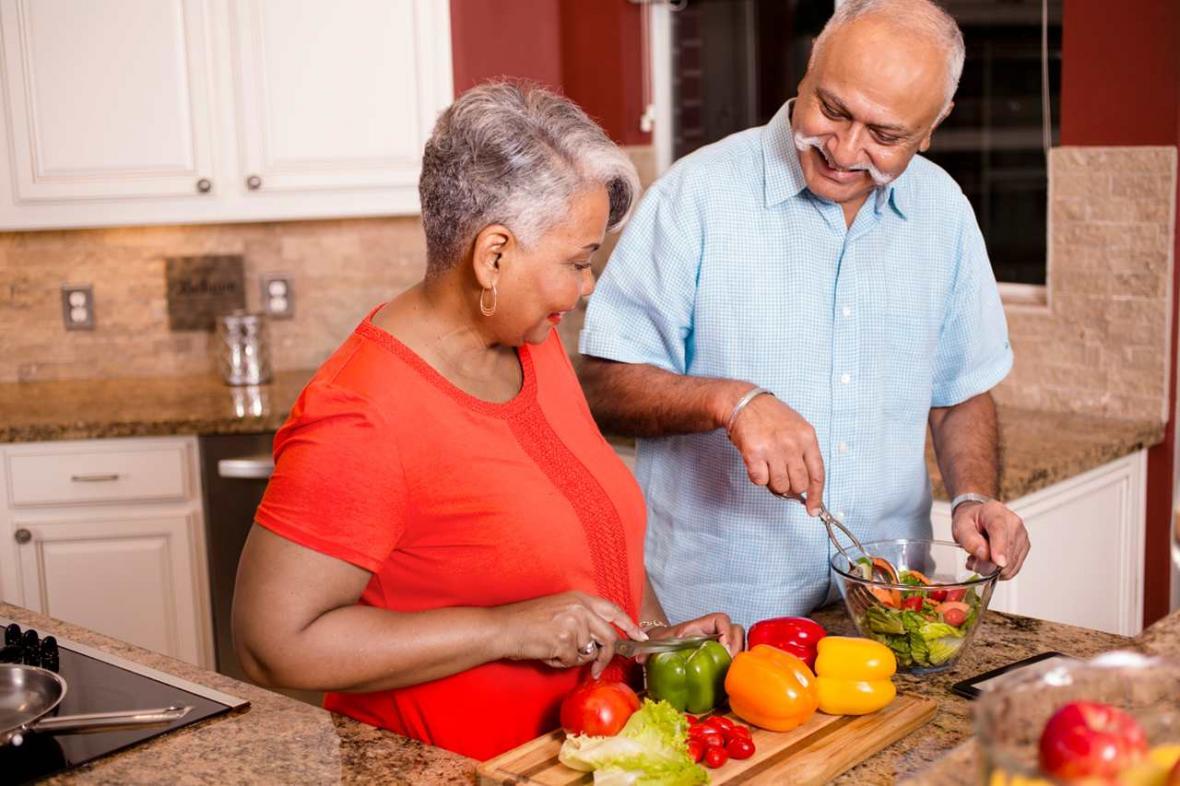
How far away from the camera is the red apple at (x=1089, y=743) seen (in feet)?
2.65

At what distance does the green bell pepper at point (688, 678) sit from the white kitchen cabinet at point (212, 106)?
2.37 meters

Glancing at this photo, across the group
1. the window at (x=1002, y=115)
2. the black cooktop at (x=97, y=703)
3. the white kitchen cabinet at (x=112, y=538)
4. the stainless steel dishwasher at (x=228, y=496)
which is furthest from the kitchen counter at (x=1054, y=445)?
the white kitchen cabinet at (x=112, y=538)

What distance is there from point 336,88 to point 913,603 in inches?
97.0

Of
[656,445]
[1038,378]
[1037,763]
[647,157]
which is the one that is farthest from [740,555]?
[647,157]

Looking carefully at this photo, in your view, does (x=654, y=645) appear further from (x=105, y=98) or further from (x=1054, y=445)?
(x=105, y=98)

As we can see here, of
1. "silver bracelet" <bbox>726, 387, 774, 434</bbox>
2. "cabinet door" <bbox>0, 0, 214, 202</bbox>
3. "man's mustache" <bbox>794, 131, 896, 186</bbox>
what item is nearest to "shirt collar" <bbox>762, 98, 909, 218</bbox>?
"man's mustache" <bbox>794, 131, 896, 186</bbox>

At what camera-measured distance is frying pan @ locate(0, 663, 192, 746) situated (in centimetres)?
145

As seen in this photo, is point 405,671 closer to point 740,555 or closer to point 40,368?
point 740,555

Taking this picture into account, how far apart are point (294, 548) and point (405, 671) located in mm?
179

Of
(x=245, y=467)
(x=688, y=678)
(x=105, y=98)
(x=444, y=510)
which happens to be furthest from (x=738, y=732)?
(x=105, y=98)

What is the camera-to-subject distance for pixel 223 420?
3271 millimetres

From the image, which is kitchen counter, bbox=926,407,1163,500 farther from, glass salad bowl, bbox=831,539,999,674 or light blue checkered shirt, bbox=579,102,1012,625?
glass salad bowl, bbox=831,539,999,674

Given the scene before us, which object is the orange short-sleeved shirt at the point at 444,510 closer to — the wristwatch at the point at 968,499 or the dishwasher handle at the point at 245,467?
the wristwatch at the point at 968,499

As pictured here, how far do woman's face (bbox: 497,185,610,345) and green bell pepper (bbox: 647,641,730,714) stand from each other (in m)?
0.40
